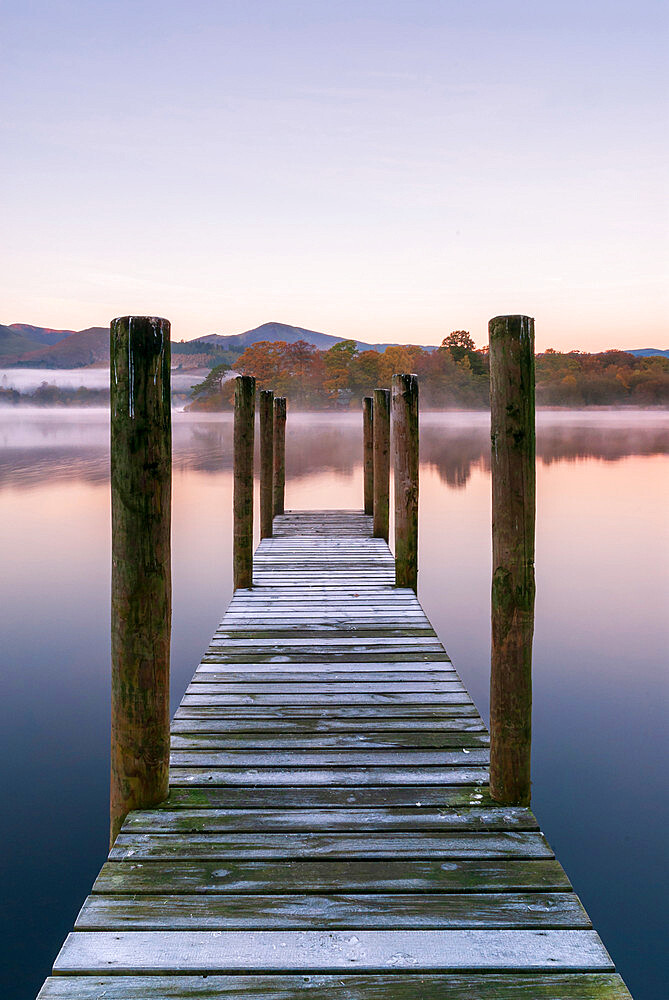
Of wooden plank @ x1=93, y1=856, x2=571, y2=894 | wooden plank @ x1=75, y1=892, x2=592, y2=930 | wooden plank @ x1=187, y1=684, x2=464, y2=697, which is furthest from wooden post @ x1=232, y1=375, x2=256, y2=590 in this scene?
wooden plank @ x1=75, y1=892, x2=592, y2=930

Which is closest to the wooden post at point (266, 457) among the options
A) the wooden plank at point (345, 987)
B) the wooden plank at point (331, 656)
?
the wooden plank at point (331, 656)

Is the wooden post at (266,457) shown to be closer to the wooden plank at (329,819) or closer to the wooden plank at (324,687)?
the wooden plank at (324,687)

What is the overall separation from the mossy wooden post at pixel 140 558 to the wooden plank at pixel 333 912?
25.1 inches

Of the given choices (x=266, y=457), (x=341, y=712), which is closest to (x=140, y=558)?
(x=341, y=712)

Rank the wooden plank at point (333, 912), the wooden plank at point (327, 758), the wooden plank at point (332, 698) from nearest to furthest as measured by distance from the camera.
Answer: the wooden plank at point (333, 912) → the wooden plank at point (327, 758) → the wooden plank at point (332, 698)

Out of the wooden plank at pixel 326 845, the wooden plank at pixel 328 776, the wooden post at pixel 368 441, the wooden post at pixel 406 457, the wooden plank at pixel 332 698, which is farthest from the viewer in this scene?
the wooden post at pixel 368 441

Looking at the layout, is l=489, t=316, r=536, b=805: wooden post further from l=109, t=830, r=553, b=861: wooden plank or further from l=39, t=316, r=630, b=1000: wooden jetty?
l=109, t=830, r=553, b=861: wooden plank

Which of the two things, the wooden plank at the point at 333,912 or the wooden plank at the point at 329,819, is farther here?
the wooden plank at the point at 329,819

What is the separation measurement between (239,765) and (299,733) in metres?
0.48

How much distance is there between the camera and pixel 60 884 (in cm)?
466

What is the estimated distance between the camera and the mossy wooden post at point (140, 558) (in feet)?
9.64

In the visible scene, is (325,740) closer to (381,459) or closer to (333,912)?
(333,912)

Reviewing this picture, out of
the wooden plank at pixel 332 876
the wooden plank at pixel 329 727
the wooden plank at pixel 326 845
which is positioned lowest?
the wooden plank at pixel 332 876

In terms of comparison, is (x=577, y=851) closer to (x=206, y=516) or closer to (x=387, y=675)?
(x=387, y=675)
